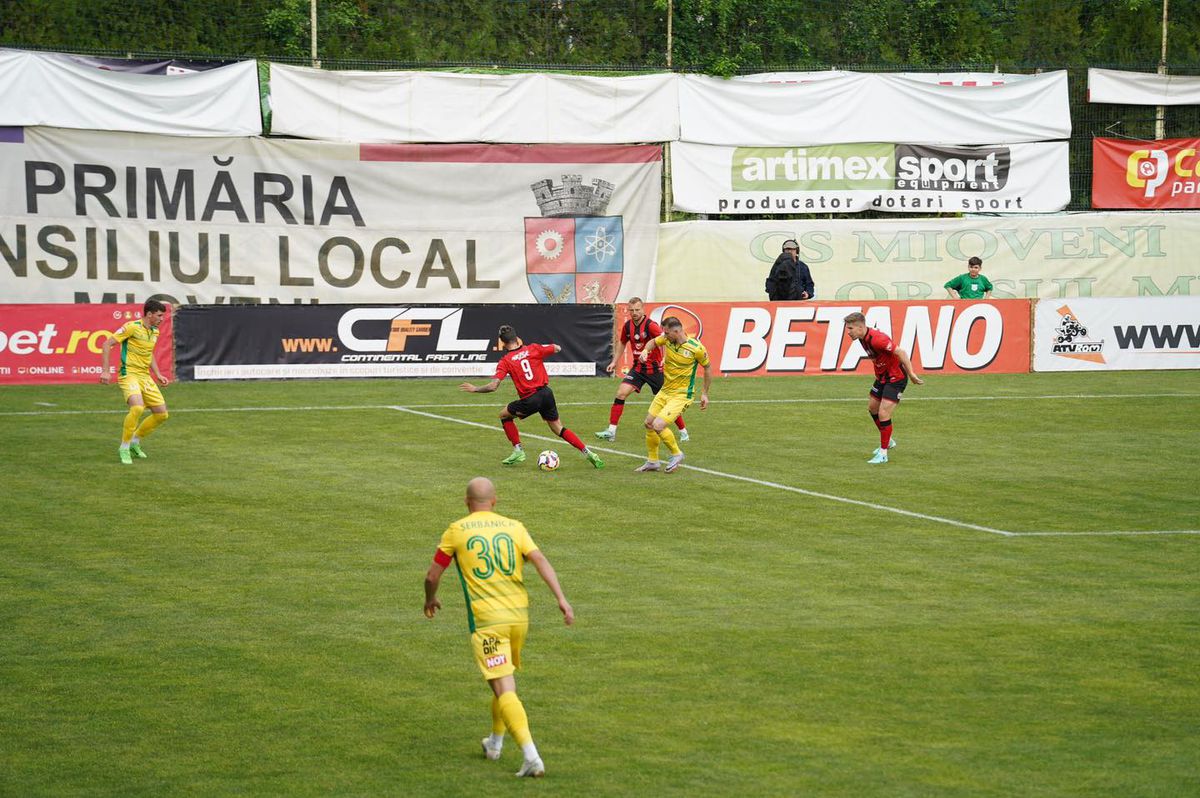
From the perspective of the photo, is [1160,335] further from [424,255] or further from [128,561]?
[128,561]

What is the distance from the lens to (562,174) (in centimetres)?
3822

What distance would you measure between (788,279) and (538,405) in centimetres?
1463

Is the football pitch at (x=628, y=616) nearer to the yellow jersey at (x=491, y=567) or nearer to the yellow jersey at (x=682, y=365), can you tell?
the yellow jersey at (x=491, y=567)

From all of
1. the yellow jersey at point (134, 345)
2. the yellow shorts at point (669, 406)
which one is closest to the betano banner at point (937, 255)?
the yellow shorts at point (669, 406)

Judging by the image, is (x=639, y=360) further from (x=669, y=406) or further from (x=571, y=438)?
(x=571, y=438)

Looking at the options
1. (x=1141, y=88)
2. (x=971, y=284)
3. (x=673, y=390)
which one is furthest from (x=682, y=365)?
(x=1141, y=88)

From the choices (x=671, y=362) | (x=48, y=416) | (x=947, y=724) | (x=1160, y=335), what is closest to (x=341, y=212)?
(x=48, y=416)

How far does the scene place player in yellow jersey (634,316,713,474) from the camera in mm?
21047

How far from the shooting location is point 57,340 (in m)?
31.1

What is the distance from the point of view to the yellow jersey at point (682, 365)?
21375mm

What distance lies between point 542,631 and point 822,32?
32024 millimetres

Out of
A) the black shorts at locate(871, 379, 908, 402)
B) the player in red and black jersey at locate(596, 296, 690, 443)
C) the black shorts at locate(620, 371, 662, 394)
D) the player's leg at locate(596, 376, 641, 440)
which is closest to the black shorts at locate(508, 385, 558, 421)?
the player's leg at locate(596, 376, 641, 440)

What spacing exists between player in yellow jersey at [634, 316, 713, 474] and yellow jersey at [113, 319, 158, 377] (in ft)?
24.6

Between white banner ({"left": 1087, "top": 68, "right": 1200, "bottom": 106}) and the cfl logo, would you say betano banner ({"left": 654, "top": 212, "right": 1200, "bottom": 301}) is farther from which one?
white banner ({"left": 1087, "top": 68, "right": 1200, "bottom": 106})
